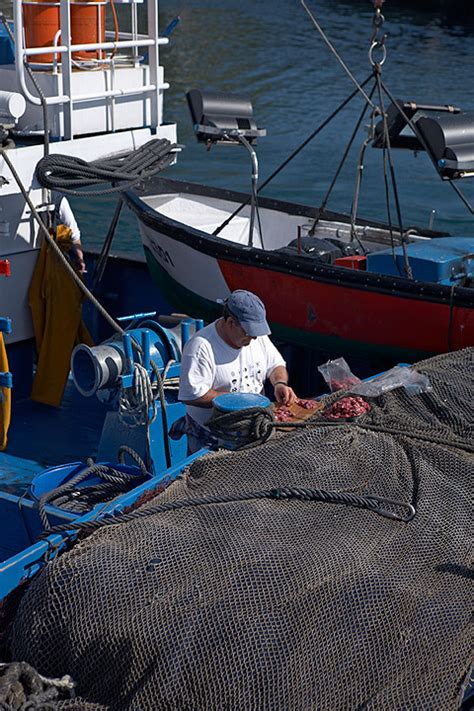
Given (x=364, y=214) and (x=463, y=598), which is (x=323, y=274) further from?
(x=364, y=214)

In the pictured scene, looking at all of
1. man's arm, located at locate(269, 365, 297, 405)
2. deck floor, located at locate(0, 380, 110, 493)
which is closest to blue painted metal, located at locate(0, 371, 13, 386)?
deck floor, located at locate(0, 380, 110, 493)

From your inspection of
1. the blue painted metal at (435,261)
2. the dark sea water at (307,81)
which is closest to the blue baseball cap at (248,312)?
the blue painted metal at (435,261)

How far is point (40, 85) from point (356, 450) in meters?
4.56

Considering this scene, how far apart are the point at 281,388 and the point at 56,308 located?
304cm

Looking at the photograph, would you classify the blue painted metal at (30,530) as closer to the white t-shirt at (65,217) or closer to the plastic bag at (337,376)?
the plastic bag at (337,376)

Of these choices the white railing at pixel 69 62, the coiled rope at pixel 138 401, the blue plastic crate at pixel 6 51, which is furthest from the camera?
the blue plastic crate at pixel 6 51

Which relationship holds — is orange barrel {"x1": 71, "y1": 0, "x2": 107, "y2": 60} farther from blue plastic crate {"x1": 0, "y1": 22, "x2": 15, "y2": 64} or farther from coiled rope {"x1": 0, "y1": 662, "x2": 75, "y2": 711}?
coiled rope {"x1": 0, "y1": 662, "x2": 75, "y2": 711}

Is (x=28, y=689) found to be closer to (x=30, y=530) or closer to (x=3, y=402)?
(x=30, y=530)

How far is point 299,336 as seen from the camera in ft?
25.8

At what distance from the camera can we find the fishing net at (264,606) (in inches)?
131

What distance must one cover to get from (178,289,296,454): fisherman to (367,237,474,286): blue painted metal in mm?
2199

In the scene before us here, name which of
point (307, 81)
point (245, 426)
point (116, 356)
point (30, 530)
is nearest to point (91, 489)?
point (30, 530)

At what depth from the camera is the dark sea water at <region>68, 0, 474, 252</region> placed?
18.5 metres

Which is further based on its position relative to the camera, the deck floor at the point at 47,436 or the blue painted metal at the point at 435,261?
the blue painted metal at the point at 435,261
